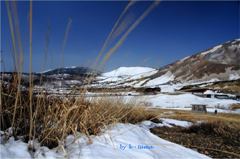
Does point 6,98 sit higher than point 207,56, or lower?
lower

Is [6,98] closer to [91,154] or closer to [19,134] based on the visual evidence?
[19,134]

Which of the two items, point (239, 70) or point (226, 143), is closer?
point (226, 143)

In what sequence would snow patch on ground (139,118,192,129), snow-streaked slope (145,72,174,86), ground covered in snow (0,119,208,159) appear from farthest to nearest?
snow-streaked slope (145,72,174,86) < snow patch on ground (139,118,192,129) < ground covered in snow (0,119,208,159)

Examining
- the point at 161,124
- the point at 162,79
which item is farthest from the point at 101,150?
the point at 162,79

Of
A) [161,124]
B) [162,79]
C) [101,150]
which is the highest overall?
[162,79]

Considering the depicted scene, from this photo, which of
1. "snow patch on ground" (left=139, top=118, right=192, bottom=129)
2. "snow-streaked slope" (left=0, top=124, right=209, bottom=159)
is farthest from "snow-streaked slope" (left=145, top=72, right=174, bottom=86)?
"snow-streaked slope" (left=0, top=124, right=209, bottom=159)

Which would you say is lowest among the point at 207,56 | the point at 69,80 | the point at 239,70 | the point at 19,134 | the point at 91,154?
the point at 91,154

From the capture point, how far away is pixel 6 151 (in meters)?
1.27

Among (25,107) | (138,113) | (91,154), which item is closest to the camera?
(91,154)

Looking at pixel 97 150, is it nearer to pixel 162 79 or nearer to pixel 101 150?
pixel 101 150

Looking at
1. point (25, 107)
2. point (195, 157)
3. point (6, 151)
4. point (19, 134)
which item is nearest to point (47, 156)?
point (6, 151)

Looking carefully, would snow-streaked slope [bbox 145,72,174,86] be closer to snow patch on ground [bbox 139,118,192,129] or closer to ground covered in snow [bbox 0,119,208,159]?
snow patch on ground [bbox 139,118,192,129]

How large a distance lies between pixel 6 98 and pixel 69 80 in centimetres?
59

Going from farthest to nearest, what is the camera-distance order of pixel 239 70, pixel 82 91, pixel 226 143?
pixel 239 70, pixel 226 143, pixel 82 91
